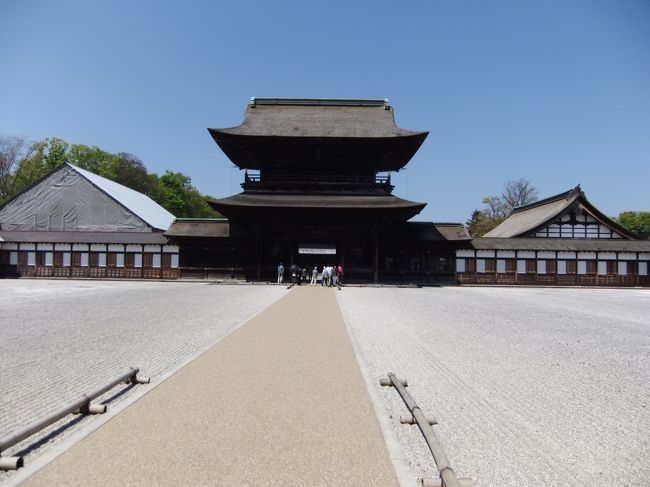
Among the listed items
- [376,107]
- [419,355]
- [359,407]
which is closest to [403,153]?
[376,107]

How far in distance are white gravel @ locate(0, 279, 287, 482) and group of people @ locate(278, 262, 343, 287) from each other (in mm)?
12127

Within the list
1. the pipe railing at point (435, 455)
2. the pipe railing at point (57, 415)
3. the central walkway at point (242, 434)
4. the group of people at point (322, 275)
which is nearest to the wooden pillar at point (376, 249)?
the group of people at point (322, 275)

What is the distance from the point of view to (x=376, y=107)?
3628cm

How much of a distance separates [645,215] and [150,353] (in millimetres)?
87898

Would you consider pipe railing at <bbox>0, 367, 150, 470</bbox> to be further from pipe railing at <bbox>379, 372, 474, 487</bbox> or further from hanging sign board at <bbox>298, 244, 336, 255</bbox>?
hanging sign board at <bbox>298, 244, 336, 255</bbox>

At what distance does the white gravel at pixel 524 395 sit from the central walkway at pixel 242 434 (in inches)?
20.4

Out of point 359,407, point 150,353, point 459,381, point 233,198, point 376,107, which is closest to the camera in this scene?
point 359,407

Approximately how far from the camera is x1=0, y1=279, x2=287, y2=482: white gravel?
5.26 metres

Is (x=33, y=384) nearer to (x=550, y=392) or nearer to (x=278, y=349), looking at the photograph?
(x=278, y=349)

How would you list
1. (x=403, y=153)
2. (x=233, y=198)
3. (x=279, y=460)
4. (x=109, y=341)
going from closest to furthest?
1. (x=279, y=460)
2. (x=109, y=341)
3. (x=233, y=198)
4. (x=403, y=153)

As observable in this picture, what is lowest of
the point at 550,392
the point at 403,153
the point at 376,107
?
the point at 550,392

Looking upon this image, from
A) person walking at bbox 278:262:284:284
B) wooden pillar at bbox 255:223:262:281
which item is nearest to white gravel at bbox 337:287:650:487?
person walking at bbox 278:262:284:284

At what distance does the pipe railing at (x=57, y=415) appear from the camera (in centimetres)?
344

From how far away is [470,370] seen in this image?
23.2 ft
